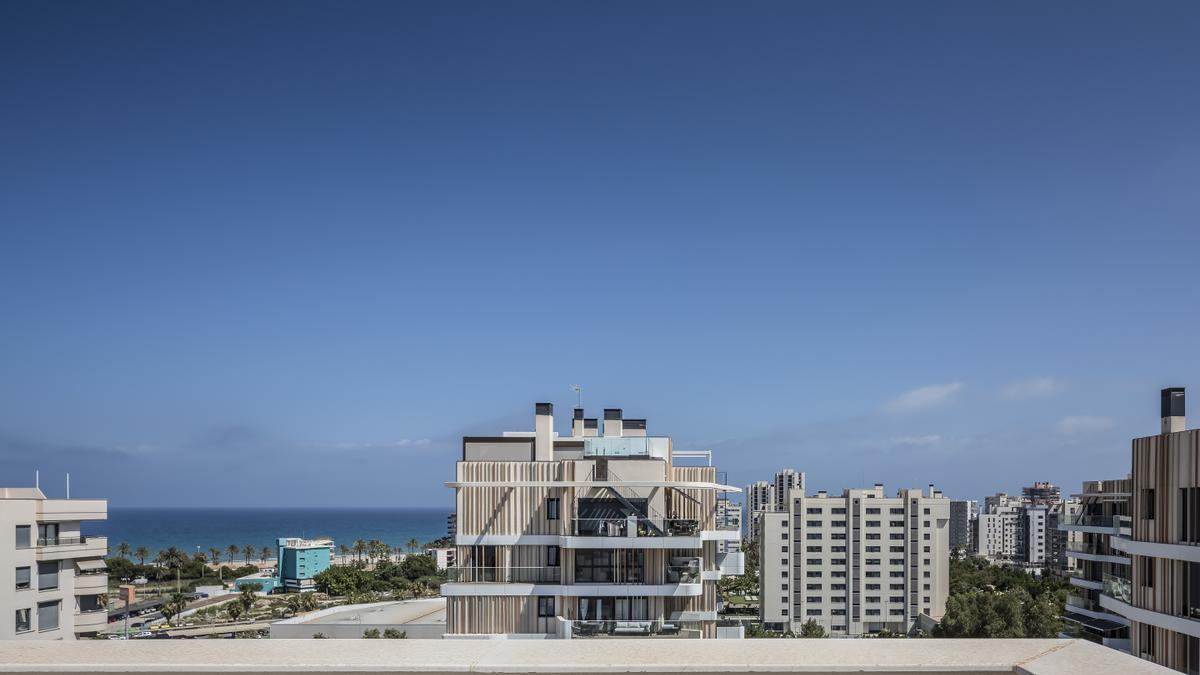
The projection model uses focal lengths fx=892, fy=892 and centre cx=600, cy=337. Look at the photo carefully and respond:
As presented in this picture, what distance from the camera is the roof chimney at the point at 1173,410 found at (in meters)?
16.8

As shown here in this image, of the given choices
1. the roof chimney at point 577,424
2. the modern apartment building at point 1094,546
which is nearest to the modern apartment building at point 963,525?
the modern apartment building at point 1094,546

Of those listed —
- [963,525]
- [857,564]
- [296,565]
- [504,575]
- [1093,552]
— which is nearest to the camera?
[504,575]

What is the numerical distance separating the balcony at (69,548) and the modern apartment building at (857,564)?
53142mm

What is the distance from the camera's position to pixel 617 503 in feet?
60.6

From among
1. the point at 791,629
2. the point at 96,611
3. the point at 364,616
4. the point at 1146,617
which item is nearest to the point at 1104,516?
the point at 1146,617

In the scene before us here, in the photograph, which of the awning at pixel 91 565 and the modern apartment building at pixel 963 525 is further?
the modern apartment building at pixel 963 525

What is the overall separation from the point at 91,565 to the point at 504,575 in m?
13.0

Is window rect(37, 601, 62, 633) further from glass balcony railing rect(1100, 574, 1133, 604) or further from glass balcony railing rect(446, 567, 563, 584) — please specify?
glass balcony railing rect(1100, 574, 1133, 604)

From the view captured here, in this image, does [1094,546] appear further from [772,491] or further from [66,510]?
[772,491]

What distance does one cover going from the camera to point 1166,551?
12.3 m

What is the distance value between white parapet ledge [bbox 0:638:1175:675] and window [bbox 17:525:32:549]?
2354 centimetres

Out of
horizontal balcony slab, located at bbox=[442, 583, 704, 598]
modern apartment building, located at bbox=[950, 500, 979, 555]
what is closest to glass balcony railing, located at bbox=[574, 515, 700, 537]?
horizontal balcony slab, located at bbox=[442, 583, 704, 598]

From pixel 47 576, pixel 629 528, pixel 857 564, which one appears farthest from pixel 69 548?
pixel 857 564

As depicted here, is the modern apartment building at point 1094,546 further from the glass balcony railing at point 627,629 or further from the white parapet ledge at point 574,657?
the white parapet ledge at point 574,657
